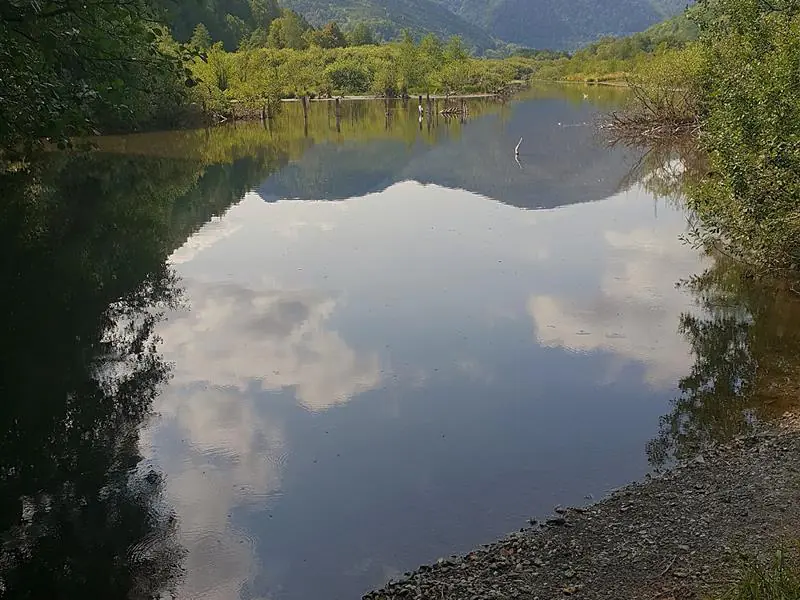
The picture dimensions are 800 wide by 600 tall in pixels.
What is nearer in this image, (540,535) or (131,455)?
(540,535)

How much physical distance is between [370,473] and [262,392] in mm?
3370

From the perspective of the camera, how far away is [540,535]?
8.33 metres

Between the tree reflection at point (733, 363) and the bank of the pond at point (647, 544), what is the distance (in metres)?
1.52

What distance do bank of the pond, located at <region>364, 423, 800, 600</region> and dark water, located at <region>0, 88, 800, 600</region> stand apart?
67 centimetres

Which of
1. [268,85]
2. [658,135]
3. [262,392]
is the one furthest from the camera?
[268,85]

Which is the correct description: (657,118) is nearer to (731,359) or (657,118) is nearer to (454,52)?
(731,359)

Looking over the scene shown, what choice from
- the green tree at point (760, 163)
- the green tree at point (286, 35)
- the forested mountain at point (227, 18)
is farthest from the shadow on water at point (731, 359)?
the green tree at point (286, 35)

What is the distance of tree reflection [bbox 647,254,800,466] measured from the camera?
36.8ft

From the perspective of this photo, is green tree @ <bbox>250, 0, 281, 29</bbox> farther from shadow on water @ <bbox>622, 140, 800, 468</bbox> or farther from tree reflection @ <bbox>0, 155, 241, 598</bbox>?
shadow on water @ <bbox>622, 140, 800, 468</bbox>

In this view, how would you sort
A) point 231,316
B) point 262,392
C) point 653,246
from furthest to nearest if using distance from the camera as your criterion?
point 653,246 < point 231,316 < point 262,392

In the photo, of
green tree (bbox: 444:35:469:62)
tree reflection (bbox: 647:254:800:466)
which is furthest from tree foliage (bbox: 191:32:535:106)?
tree reflection (bbox: 647:254:800:466)

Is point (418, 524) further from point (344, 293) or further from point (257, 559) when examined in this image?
point (344, 293)

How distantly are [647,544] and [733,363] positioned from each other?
693 centimetres

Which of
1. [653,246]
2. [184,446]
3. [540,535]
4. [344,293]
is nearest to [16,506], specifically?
[184,446]
